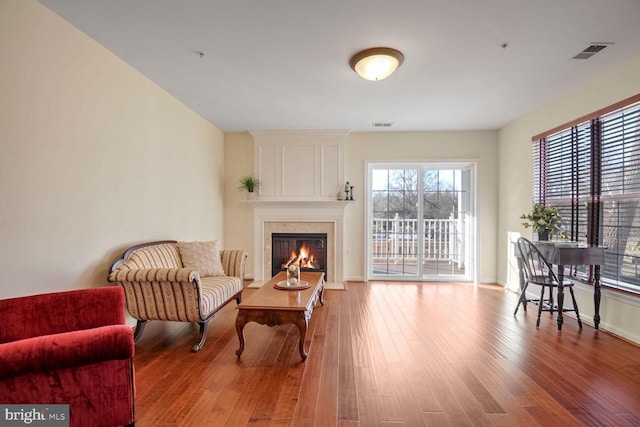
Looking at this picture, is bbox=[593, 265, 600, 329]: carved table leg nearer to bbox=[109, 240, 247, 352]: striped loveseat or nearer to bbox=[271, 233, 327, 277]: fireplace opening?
bbox=[271, 233, 327, 277]: fireplace opening

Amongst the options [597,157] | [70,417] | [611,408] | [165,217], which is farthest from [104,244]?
[597,157]

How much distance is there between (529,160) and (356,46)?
336 centimetres

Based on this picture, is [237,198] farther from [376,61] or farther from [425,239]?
[376,61]

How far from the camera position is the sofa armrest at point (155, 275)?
2.51m

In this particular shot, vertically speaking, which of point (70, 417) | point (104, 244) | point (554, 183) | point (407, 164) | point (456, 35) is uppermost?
point (456, 35)

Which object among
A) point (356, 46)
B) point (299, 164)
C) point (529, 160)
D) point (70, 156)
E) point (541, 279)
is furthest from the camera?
point (299, 164)

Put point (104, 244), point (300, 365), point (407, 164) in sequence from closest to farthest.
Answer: point (300, 365) < point (104, 244) < point (407, 164)

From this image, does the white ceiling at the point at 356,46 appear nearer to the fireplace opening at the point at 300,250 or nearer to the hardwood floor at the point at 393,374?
the fireplace opening at the point at 300,250

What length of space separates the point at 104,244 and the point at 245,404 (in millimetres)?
1950

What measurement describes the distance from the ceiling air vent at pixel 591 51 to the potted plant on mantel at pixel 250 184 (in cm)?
444

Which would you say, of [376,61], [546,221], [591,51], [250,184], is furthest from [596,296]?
[250,184]

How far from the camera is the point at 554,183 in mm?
3955

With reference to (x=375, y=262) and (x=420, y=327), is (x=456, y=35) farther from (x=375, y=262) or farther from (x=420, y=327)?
(x=375, y=262)
